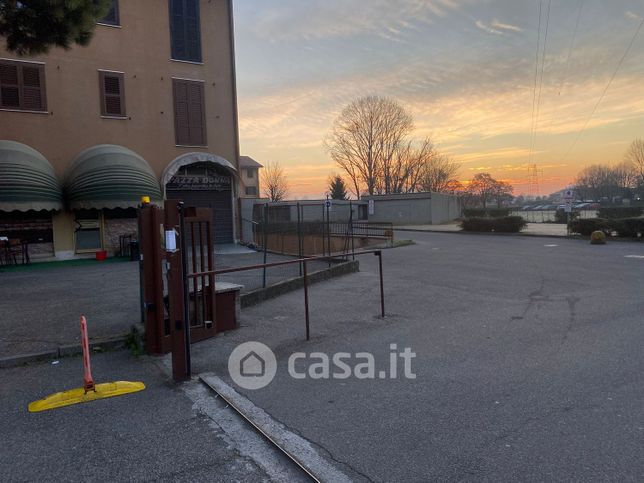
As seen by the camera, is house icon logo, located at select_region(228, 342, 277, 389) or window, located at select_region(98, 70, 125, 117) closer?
house icon logo, located at select_region(228, 342, 277, 389)

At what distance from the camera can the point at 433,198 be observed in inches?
1916

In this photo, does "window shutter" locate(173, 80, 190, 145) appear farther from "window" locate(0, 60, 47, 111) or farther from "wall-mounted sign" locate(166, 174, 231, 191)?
"window" locate(0, 60, 47, 111)

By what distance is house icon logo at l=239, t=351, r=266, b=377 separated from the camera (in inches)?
222

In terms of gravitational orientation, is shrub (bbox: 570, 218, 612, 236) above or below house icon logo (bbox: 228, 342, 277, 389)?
above

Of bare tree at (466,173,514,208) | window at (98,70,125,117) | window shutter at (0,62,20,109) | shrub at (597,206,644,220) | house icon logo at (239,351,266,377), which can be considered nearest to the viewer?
house icon logo at (239,351,266,377)

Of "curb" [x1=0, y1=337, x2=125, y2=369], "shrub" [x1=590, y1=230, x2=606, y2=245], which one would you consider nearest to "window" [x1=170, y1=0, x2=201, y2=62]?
"curb" [x1=0, y1=337, x2=125, y2=369]

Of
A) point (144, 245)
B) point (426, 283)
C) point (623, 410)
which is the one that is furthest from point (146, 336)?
point (426, 283)

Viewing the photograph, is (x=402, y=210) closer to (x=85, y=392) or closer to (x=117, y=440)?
(x=85, y=392)

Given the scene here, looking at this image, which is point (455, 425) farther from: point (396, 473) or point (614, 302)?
point (614, 302)

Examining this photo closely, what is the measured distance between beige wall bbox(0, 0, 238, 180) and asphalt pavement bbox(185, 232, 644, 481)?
470 inches

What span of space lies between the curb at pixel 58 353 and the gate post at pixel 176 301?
72.4 inches

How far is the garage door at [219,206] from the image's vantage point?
2105 cm

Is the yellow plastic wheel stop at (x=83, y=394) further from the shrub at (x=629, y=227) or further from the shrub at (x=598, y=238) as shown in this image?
the shrub at (x=629, y=227)

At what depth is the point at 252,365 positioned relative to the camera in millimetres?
5918
